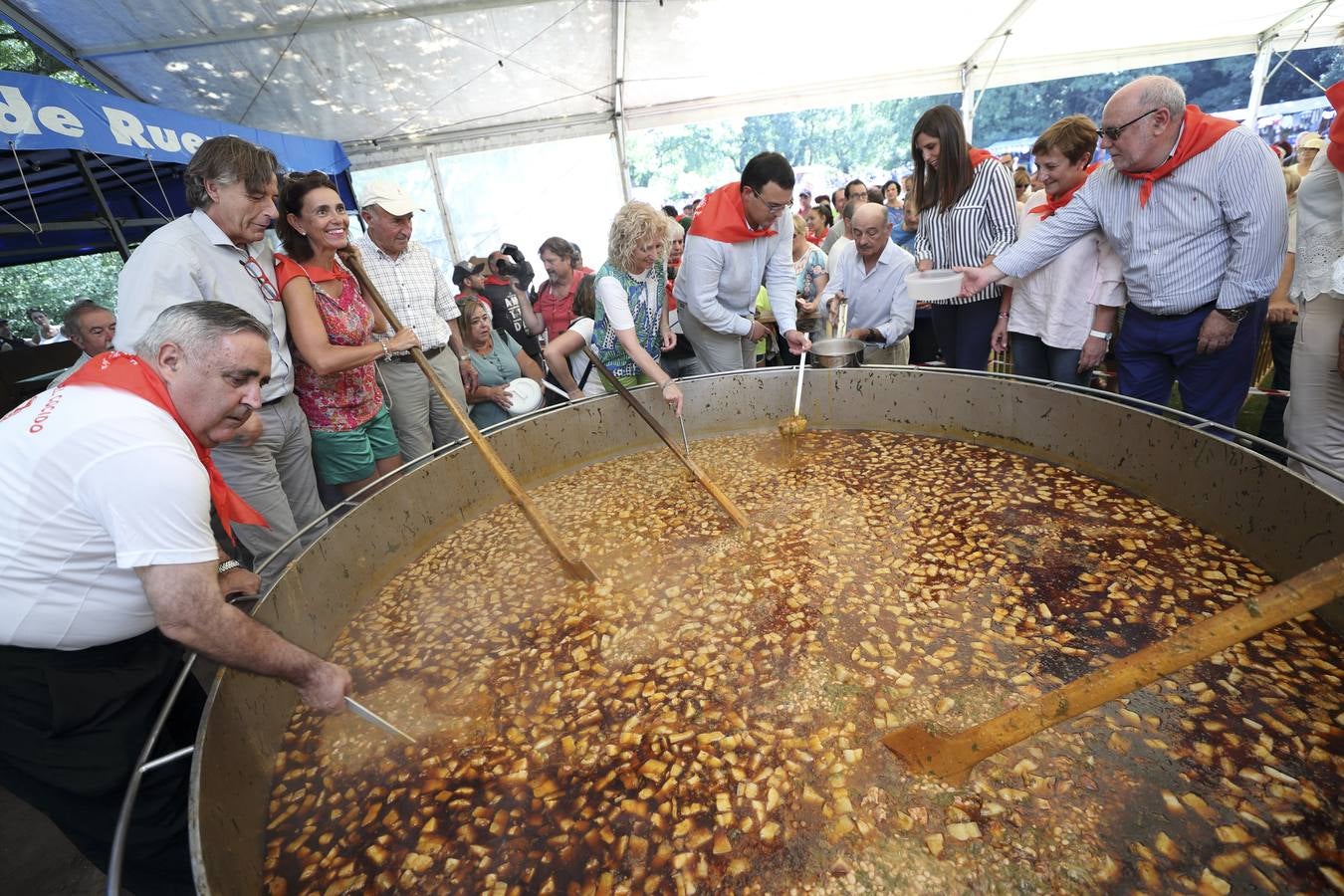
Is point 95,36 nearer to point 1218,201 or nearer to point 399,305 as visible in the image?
point 399,305

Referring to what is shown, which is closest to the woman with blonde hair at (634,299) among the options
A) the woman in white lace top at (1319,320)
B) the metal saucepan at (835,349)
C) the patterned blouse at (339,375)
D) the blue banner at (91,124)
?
the metal saucepan at (835,349)

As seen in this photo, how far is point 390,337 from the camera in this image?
3127 mm

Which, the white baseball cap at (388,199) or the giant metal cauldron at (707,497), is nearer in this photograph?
the giant metal cauldron at (707,497)

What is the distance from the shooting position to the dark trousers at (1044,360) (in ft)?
10.3

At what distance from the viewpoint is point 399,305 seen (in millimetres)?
3287

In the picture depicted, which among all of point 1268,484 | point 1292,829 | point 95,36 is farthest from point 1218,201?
point 95,36

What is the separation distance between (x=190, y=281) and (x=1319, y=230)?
412 centimetres

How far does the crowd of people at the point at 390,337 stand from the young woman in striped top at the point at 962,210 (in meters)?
0.01

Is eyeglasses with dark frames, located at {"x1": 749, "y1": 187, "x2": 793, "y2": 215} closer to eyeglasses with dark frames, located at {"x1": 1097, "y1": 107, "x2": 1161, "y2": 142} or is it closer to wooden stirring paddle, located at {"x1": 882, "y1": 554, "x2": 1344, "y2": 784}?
eyeglasses with dark frames, located at {"x1": 1097, "y1": 107, "x2": 1161, "y2": 142}

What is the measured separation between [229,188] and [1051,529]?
3385 mm

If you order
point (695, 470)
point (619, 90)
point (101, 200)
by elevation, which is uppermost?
point (619, 90)

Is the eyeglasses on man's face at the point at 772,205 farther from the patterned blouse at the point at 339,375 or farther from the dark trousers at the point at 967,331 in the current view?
the patterned blouse at the point at 339,375

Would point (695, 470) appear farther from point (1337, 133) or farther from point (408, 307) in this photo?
point (1337, 133)

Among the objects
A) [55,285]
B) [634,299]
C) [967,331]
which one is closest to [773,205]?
[634,299]
